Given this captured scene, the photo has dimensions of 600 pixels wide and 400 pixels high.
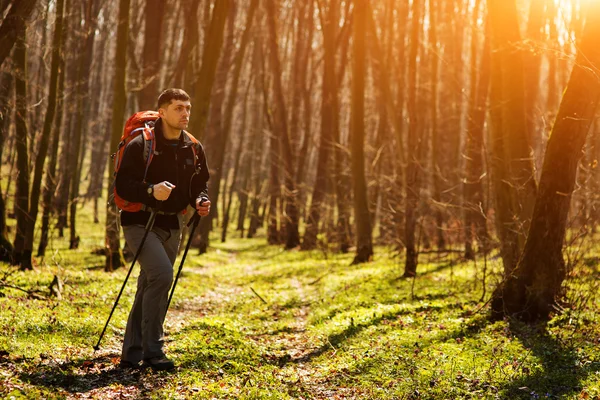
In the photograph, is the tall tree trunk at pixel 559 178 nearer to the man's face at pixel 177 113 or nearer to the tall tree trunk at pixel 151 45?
the man's face at pixel 177 113

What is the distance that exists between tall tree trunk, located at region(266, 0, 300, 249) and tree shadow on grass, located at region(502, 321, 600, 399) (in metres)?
18.7

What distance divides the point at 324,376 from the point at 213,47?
10834mm

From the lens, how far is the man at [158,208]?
20.5 ft

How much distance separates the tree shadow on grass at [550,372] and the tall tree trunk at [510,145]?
9.34 feet

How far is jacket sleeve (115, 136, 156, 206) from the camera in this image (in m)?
6.15

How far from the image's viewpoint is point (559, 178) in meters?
9.02

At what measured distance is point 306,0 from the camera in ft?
99.4

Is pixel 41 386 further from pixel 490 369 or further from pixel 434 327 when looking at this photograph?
pixel 434 327

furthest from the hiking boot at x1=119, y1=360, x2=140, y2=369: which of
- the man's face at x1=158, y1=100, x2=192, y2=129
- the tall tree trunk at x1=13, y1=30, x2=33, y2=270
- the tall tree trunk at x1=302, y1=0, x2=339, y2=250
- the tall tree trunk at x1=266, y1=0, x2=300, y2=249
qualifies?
the tall tree trunk at x1=266, y1=0, x2=300, y2=249

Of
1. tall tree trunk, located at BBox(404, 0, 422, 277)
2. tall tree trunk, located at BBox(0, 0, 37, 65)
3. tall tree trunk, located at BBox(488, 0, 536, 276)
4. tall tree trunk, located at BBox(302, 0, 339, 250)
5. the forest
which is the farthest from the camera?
tall tree trunk, located at BBox(302, 0, 339, 250)

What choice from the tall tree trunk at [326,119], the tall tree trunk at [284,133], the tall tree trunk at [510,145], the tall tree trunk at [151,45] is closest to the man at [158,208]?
the tall tree trunk at [510,145]

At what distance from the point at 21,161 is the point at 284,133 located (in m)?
15.5

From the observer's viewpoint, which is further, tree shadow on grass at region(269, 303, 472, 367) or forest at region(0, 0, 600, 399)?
tree shadow on grass at region(269, 303, 472, 367)

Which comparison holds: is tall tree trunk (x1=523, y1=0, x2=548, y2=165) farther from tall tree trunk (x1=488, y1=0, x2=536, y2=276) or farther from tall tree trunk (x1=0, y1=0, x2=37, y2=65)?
tall tree trunk (x1=0, y1=0, x2=37, y2=65)
